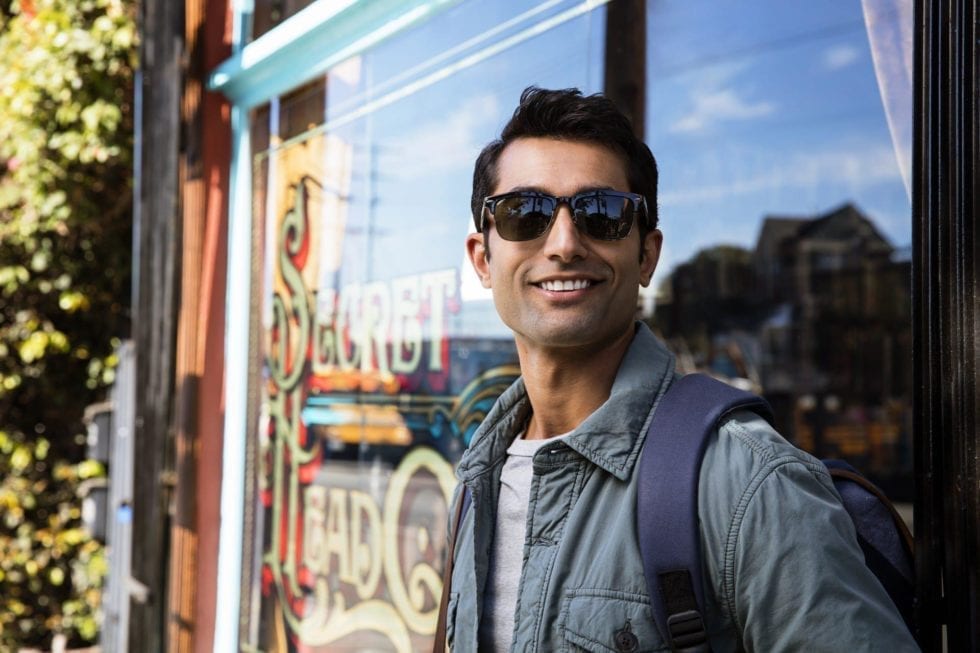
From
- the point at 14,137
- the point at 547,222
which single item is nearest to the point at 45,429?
the point at 14,137

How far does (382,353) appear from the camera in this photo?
12.1ft

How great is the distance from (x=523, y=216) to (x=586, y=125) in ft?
0.55

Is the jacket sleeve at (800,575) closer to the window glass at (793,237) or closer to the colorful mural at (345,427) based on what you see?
the colorful mural at (345,427)

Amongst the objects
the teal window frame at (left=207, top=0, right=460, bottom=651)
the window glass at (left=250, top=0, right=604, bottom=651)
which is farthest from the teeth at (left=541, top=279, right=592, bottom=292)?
the teal window frame at (left=207, top=0, right=460, bottom=651)

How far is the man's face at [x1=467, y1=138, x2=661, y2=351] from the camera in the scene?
162cm

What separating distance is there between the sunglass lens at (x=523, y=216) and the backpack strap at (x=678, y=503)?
1.12 ft

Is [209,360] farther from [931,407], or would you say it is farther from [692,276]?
[692,276]

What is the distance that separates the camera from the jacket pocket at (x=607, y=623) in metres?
1.39

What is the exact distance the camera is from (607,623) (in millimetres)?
1425

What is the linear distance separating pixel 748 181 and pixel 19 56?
4633mm

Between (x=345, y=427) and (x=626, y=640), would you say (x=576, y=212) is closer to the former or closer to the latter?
(x=626, y=640)

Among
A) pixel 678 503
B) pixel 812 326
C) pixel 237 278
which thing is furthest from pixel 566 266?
pixel 812 326

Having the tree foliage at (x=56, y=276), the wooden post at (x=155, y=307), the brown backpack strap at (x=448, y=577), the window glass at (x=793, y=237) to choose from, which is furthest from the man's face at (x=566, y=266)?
the tree foliage at (x=56, y=276)

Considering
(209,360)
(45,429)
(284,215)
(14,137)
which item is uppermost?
(14,137)
